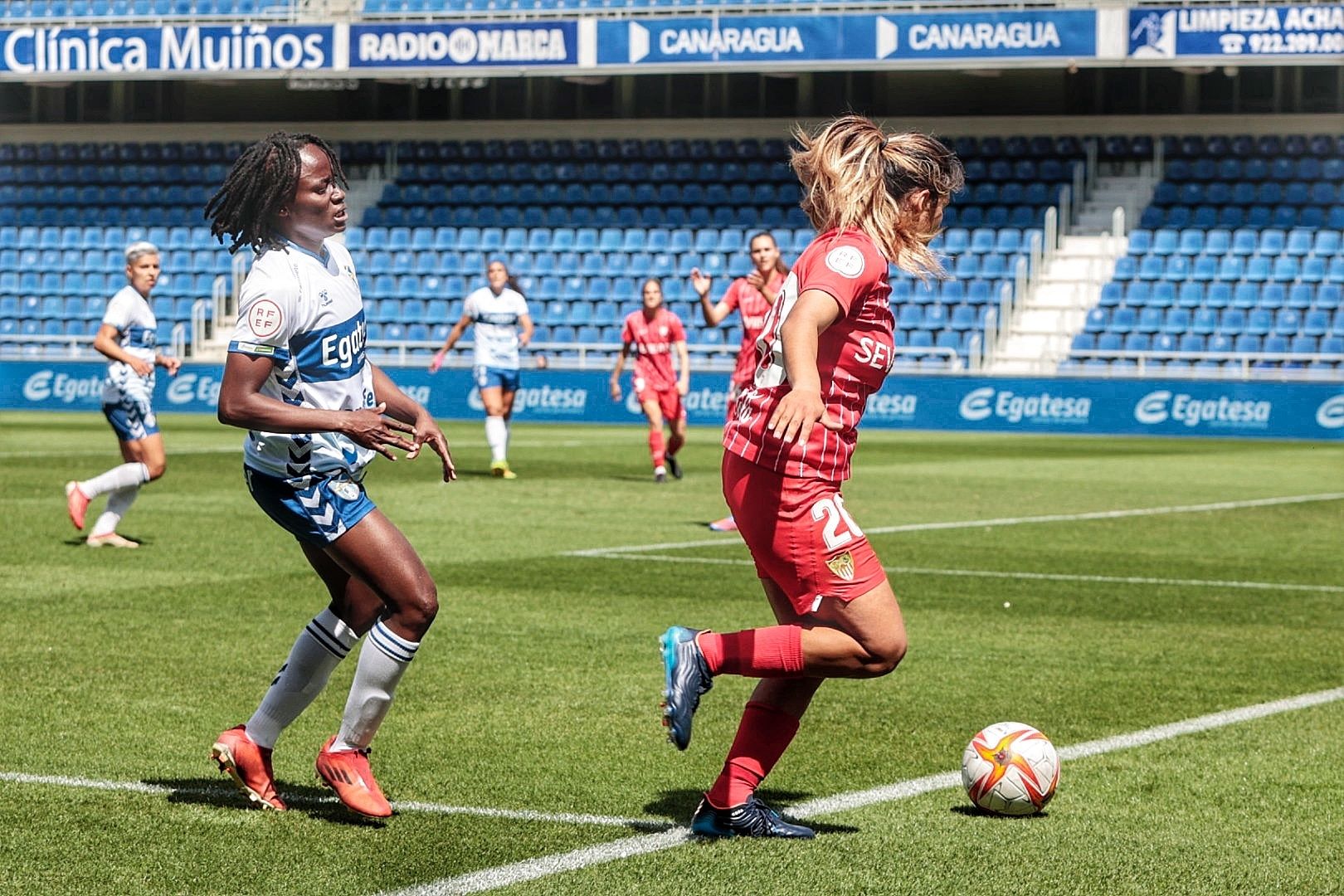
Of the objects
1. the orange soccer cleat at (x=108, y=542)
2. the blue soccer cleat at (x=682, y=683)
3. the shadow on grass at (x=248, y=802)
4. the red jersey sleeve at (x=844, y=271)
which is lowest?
the orange soccer cleat at (x=108, y=542)

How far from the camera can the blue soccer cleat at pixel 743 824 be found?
5.21 meters

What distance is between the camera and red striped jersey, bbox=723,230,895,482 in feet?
16.2

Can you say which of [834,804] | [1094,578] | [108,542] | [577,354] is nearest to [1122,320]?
[577,354]

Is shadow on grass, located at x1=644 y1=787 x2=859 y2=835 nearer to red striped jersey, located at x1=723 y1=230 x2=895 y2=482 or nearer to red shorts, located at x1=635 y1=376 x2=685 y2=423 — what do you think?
red striped jersey, located at x1=723 y1=230 x2=895 y2=482

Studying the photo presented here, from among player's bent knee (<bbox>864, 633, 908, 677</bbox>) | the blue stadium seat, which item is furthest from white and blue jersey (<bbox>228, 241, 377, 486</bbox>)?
the blue stadium seat

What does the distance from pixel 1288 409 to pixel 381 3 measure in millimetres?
20862

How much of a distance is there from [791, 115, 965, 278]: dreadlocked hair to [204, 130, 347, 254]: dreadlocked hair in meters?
1.47

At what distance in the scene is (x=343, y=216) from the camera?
5.61m

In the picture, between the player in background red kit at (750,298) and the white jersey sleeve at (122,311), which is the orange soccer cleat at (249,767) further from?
the white jersey sleeve at (122,311)

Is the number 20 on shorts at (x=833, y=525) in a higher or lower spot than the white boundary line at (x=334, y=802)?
higher

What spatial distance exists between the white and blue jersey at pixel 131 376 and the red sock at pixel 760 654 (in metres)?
8.76

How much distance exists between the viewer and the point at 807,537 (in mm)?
4969

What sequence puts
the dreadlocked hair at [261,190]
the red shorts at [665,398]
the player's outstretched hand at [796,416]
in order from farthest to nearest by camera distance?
the red shorts at [665,398] → the dreadlocked hair at [261,190] → the player's outstretched hand at [796,416]

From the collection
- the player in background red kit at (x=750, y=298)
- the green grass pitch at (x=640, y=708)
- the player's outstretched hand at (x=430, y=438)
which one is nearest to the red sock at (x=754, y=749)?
the green grass pitch at (x=640, y=708)
